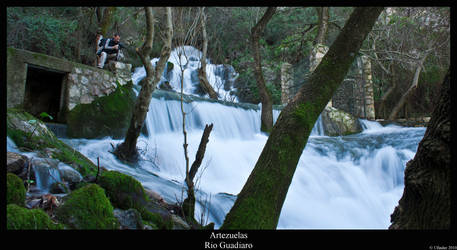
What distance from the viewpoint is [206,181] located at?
5379 millimetres

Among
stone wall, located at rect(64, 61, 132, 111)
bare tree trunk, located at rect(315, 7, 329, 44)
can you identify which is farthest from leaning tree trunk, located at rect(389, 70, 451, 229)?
bare tree trunk, located at rect(315, 7, 329, 44)

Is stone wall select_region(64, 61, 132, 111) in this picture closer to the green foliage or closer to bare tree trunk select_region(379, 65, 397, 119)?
the green foliage

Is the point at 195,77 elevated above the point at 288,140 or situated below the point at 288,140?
above

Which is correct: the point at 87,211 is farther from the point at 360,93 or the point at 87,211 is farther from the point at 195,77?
the point at 195,77

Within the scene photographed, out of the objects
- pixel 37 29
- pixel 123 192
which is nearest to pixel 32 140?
pixel 123 192

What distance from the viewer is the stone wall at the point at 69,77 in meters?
4.71

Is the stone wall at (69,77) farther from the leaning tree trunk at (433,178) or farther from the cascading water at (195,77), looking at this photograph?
the cascading water at (195,77)

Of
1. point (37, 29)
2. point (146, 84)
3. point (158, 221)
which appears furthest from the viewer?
point (37, 29)

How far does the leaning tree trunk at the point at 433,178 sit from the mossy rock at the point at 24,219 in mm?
2030

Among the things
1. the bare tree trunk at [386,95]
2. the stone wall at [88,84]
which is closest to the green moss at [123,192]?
the stone wall at [88,84]

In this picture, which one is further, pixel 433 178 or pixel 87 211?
pixel 87 211

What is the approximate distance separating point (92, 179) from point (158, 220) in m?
0.79

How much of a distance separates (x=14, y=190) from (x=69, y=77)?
185 inches

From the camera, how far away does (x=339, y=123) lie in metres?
10.2
